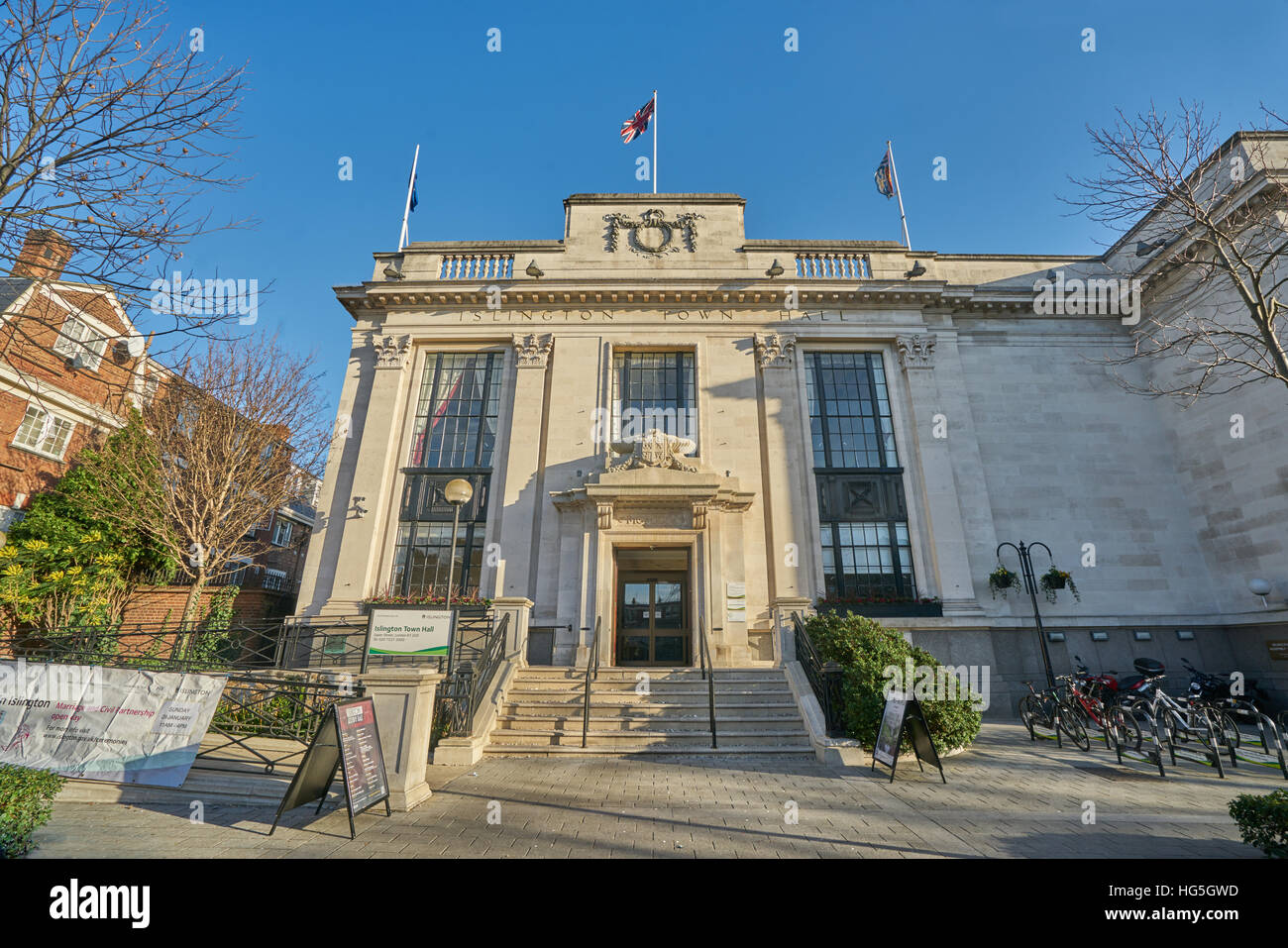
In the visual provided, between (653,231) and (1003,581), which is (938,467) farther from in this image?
(653,231)

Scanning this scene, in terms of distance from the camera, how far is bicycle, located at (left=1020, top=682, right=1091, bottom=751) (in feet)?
33.6

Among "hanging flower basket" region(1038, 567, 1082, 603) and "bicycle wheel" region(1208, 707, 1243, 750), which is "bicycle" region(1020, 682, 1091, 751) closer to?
"bicycle wheel" region(1208, 707, 1243, 750)

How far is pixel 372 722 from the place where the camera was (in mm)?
6414

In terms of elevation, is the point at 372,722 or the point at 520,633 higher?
the point at 520,633

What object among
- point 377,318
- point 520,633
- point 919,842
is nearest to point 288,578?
point 377,318

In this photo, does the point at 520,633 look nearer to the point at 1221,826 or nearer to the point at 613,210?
the point at 1221,826

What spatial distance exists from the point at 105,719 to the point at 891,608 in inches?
656

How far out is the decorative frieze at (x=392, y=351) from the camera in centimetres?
1856

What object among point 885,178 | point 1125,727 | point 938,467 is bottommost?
point 1125,727

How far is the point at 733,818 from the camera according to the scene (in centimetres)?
604

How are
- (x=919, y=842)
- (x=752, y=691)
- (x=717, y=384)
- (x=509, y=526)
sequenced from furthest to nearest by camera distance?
(x=717, y=384)
(x=509, y=526)
(x=752, y=691)
(x=919, y=842)

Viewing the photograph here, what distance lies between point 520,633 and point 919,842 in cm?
942

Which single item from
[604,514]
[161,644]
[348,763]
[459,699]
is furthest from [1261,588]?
[161,644]

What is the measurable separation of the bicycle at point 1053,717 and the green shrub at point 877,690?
110 inches
